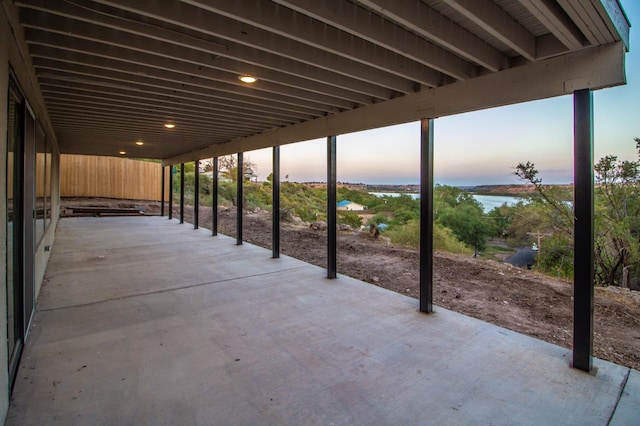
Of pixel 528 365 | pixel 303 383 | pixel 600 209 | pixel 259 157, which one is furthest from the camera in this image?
pixel 259 157

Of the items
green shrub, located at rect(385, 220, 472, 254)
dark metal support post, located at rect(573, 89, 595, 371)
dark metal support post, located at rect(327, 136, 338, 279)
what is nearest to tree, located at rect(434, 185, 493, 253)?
green shrub, located at rect(385, 220, 472, 254)

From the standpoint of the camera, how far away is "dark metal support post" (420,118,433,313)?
3.70 m

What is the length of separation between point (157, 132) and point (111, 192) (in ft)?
36.0

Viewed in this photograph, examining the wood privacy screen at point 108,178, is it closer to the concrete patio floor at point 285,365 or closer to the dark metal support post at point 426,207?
the concrete patio floor at point 285,365

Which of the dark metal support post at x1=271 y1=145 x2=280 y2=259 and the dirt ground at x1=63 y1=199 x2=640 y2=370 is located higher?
the dark metal support post at x1=271 y1=145 x2=280 y2=259

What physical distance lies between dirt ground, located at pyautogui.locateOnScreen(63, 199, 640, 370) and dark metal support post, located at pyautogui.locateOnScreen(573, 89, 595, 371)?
0.62 metres

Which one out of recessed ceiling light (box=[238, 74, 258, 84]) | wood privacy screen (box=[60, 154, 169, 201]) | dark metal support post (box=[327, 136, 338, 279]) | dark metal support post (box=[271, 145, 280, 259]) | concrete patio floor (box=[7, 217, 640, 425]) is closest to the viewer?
concrete patio floor (box=[7, 217, 640, 425])

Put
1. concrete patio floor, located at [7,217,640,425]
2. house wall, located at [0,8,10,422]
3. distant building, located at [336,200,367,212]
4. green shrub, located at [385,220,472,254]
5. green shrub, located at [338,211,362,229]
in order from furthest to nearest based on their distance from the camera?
distant building, located at [336,200,367,212] < green shrub, located at [338,211,362,229] < green shrub, located at [385,220,472,254] < concrete patio floor, located at [7,217,640,425] < house wall, located at [0,8,10,422]

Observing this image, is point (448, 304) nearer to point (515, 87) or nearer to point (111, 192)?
point (515, 87)

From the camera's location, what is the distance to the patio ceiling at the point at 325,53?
2197 mm

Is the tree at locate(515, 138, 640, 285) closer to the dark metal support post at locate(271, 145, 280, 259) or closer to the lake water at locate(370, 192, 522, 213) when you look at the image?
the lake water at locate(370, 192, 522, 213)

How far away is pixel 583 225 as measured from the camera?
2562 mm

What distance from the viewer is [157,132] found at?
7.03 meters

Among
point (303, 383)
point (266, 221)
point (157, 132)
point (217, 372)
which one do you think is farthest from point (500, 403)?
point (266, 221)
